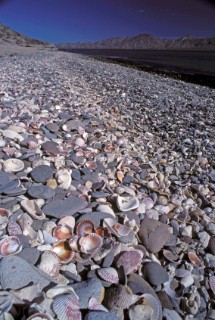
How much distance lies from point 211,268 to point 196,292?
0.29 metres

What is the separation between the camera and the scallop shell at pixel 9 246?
1.52m

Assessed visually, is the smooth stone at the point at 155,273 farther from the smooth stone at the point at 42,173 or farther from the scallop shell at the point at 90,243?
the smooth stone at the point at 42,173

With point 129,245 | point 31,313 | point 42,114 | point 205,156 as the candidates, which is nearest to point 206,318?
point 129,245

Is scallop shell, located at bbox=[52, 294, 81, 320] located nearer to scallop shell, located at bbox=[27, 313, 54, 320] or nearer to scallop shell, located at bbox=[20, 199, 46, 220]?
scallop shell, located at bbox=[27, 313, 54, 320]

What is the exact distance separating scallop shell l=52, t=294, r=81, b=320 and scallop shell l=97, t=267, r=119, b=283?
0.92 feet

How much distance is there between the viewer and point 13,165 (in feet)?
7.80

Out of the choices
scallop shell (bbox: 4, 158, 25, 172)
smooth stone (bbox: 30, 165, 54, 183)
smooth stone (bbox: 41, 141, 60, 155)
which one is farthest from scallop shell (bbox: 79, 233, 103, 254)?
smooth stone (bbox: 41, 141, 60, 155)

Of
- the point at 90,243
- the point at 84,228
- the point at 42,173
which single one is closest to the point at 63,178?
the point at 42,173

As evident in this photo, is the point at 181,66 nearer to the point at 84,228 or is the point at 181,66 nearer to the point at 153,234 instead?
the point at 153,234

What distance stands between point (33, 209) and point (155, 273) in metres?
1.01

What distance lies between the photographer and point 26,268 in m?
1.45

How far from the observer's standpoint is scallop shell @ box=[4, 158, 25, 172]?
2.33m

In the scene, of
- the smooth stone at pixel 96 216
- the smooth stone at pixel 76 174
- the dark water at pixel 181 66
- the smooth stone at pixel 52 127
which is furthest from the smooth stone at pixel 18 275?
the dark water at pixel 181 66

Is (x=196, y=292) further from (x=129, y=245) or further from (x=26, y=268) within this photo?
(x=26, y=268)
